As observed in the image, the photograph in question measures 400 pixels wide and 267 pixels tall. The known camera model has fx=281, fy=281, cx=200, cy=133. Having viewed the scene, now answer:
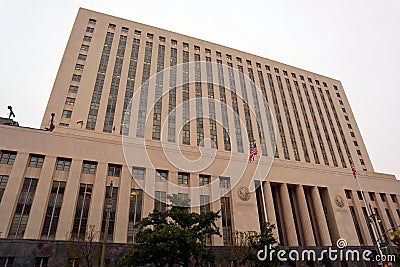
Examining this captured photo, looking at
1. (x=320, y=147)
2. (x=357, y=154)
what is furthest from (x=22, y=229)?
(x=357, y=154)

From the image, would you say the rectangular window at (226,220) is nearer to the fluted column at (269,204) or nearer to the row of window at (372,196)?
the fluted column at (269,204)

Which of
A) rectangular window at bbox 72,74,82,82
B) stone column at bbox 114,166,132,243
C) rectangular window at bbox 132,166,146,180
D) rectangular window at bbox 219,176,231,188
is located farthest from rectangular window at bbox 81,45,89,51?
rectangular window at bbox 219,176,231,188

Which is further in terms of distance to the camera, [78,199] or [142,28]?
[142,28]

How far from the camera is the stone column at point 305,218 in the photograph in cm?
3929

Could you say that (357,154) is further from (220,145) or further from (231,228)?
(231,228)

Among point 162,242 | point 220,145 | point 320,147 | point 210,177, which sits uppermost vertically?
point 320,147

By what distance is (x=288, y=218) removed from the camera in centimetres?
4006

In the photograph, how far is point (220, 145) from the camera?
46906 mm

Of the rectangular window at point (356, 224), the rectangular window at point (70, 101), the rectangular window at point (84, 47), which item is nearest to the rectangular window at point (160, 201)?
the rectangular window at point (70, 101)

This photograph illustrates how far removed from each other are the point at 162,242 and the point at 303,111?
165ft

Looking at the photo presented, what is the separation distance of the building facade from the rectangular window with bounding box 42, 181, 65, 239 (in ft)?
0.33

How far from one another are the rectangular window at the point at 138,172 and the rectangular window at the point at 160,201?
288 centimetres

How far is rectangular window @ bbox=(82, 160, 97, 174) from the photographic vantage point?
110 ft

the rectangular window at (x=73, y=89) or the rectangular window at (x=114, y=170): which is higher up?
the rectangular window at (x=73, y=89)
